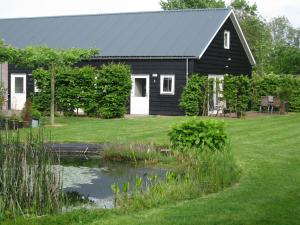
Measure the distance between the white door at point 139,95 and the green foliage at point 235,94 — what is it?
152 inches

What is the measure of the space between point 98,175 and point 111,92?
13163mm

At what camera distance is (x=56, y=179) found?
27.0 feet

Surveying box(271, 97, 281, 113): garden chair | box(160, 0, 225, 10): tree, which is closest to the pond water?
box(271, 97, 281, 113): garden chair

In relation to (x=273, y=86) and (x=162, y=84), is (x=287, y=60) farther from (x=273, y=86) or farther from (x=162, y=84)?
(x=162, y=84)

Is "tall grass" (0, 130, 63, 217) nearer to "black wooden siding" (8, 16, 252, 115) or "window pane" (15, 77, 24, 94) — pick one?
"black wooden siding" (8, 16, 252, 115)

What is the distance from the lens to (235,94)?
2527 centimetres

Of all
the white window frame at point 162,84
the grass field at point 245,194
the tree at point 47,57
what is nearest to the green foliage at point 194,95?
the white window frame at point 162,84

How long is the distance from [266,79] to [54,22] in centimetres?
1232

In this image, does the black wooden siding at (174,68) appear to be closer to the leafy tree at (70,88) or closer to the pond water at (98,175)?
the leafy tree at (70,88)

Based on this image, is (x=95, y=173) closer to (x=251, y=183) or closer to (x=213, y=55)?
(x=251, y=183)

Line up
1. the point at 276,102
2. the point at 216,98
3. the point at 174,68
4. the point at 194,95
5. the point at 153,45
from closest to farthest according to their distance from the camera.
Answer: the point at 194,95 < the point at 174,68 < the point at 216,98 < the point at 153,45 < the point at 276,102

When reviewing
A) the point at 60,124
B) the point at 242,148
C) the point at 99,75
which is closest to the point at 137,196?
the point at 242,148

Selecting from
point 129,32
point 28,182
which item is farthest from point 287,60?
point 28,182

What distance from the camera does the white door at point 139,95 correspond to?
27312 mm
